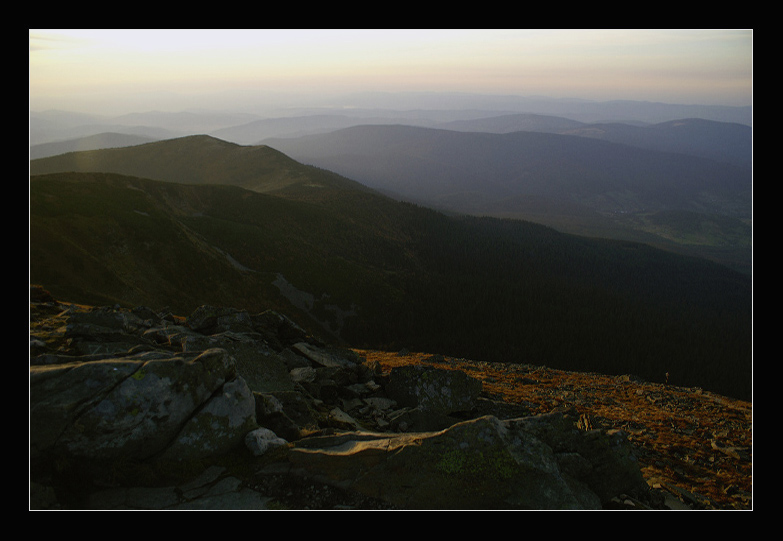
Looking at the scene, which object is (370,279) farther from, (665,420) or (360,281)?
(665,420)

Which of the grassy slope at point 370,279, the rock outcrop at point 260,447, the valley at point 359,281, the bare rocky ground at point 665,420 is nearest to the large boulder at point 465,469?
the rock outcrop at point 260,447

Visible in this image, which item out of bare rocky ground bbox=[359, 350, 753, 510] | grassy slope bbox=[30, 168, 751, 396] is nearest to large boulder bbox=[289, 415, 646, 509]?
bare rocky ground bbox=[359, 350, 753, 510]

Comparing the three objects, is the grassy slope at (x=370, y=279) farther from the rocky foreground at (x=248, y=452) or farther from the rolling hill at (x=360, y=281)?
the rocky foreground at (x=248, y=452)

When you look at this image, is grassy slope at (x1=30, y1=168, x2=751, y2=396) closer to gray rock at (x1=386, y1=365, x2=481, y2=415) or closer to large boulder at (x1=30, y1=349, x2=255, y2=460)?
gray rock at (x1=386, y1=365, x2=481, y2=415)

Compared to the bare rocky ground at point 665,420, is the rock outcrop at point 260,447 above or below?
above

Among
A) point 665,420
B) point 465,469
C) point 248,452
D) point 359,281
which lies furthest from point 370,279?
point 465,469
